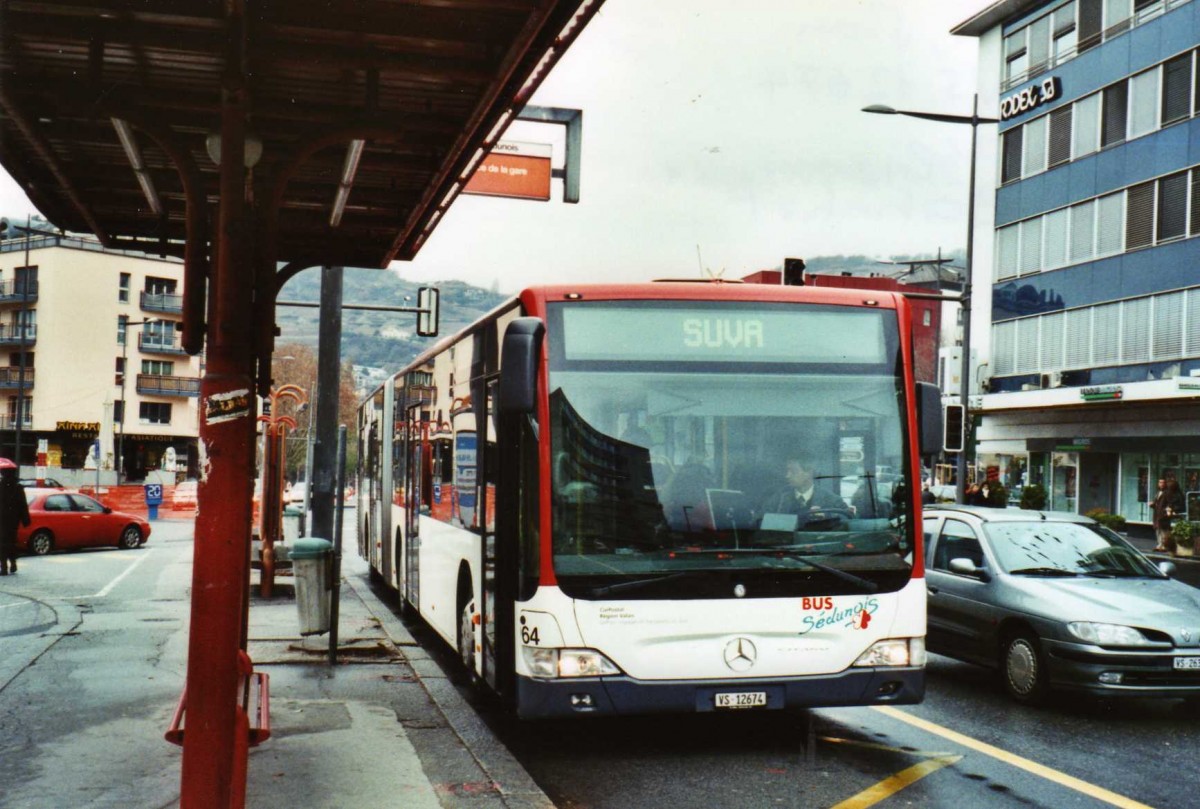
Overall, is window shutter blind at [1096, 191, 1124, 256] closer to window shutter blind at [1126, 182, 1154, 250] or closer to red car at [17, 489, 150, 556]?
window shutter blind at [1126, 182, 1154, 250]

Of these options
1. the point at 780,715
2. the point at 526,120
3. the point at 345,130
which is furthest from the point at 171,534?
the point at 345,130

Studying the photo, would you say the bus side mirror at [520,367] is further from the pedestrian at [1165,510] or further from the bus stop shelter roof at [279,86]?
the pedestrian at [1165,510]

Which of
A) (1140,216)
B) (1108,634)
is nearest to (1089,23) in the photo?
(1140,216)

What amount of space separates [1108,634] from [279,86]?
6.90 m

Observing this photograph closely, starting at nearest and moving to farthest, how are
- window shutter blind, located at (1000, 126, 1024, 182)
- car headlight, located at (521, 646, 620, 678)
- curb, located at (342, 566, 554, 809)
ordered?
1. curb, located at (342, 566, 554, 809)
2. car headlight, located at (521, 646, 620, 678)
3. window shutter blind, located at (1000, 126, 1024, 182)

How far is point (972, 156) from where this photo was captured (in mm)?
27672

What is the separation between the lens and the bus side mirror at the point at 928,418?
795 cm

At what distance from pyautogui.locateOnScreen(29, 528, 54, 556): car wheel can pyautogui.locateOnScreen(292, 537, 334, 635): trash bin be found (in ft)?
63.5

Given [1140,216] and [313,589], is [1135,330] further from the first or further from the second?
[313,589]

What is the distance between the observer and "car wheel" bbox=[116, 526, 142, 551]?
100 feet

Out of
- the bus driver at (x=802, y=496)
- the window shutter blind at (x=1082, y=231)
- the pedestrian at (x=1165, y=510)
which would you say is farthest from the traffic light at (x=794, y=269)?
the window shutter blind at (x=1082, y=231)

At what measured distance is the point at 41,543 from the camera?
28.3m

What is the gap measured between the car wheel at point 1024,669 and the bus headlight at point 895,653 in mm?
2488

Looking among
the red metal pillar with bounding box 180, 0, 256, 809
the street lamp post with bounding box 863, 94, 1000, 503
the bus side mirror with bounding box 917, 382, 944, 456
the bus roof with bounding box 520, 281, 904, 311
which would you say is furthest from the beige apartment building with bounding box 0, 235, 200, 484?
the red metal pillar with bounding box 180, 0, 256, 809
